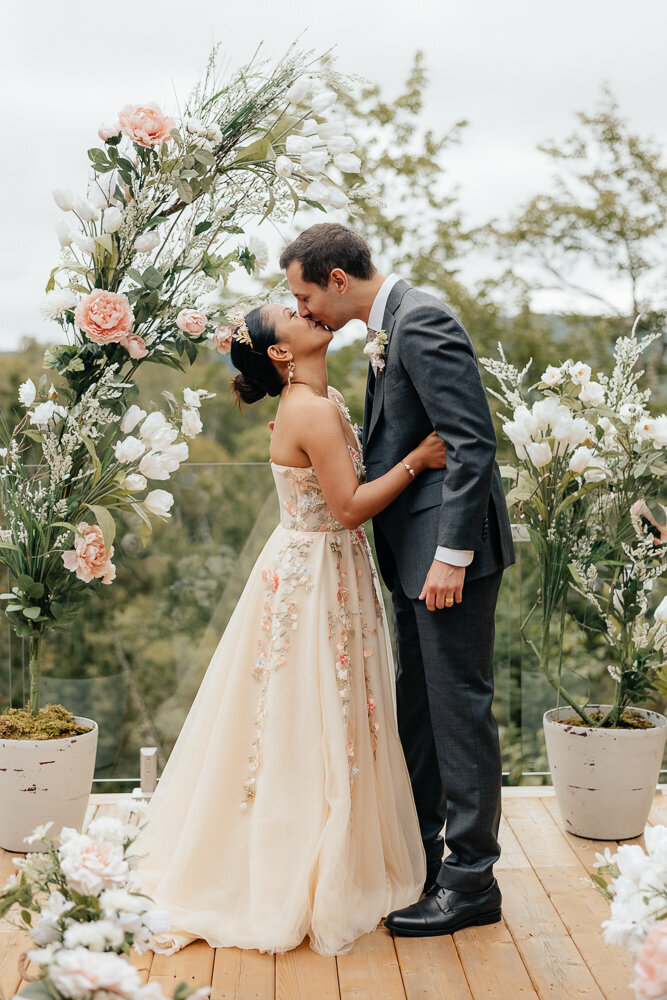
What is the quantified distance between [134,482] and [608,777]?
5.40 feet

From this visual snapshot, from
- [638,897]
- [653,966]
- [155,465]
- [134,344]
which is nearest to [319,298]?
[134,344]

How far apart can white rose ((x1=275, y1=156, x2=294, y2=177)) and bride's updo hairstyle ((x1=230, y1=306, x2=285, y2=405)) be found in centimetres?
33

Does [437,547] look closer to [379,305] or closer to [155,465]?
[379,305]

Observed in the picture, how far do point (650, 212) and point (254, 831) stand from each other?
5.71m

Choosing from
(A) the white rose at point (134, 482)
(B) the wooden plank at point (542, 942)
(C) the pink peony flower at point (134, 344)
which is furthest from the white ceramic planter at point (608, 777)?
(C) the pink peony flower at point (134, 344)

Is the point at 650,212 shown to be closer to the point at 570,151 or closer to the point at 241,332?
the point at 570,151

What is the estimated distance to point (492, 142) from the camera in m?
6.81

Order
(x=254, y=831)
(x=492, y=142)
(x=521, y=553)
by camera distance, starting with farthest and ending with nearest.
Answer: (x=492, y=142) < (x=521, y=553) < (x=254, y=831)

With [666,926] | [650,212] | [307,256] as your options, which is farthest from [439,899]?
[650,212]

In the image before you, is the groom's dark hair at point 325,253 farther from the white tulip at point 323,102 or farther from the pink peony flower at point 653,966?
the pink peony flower at point 653,966

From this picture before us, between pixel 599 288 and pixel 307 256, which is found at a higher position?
pixel 599 288

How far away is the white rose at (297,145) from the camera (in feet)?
8.05

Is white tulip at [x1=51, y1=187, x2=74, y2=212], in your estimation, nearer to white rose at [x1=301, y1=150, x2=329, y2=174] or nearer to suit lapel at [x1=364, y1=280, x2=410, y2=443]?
white rose at [x1=301, y1=150, x2=329, y2=174]

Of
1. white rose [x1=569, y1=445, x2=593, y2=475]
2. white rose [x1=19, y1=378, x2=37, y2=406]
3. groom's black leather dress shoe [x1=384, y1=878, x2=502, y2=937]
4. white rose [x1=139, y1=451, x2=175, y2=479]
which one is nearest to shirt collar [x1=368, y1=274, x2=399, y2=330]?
white rose [x1=139, y1=451, x2=175, y2=479]
